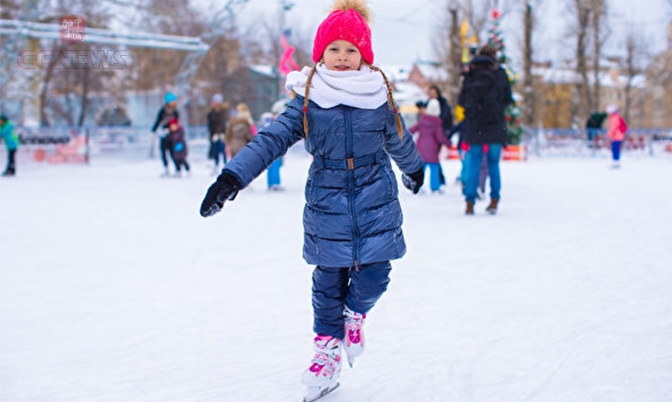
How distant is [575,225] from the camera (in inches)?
248

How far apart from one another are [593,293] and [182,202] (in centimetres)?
594

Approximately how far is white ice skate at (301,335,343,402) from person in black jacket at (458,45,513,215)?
4.78 metres

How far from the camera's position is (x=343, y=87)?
2260 mm

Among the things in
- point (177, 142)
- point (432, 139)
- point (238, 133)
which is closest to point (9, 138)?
point (177, 142)

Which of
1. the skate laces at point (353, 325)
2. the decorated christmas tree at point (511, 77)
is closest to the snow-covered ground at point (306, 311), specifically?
the skate laces at point (353, 325)

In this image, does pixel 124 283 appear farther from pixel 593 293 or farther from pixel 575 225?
pixel 575 225

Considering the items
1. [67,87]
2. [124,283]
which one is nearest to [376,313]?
[124,283]

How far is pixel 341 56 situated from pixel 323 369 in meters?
1.04

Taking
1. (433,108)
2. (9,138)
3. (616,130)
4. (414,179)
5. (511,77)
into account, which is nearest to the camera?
(414,179)

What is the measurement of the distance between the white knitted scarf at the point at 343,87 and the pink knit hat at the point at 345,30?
0.28 ft

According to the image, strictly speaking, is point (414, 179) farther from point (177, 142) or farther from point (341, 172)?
point (177, 142)

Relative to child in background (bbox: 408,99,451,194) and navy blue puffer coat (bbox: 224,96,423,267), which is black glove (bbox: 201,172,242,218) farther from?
child in background (bbox: 408,99,451,194)

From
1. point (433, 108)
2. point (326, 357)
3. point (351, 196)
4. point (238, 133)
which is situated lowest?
point (326, 357)

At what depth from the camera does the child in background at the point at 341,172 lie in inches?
89.8
